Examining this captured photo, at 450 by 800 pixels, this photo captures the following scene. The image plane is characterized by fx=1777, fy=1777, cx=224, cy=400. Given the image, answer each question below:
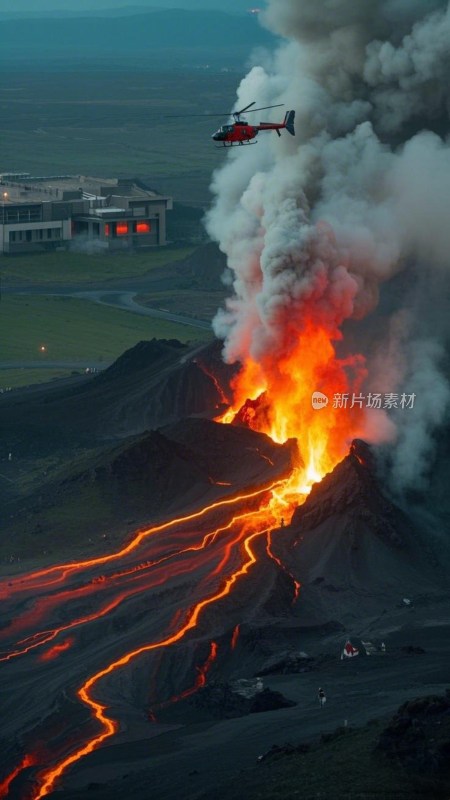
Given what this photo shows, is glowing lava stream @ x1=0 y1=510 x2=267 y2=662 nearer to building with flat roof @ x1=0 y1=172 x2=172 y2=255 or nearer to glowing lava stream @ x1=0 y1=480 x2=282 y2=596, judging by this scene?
glowing lava stream @ x1=0 y1=480 x2=282 y2=596

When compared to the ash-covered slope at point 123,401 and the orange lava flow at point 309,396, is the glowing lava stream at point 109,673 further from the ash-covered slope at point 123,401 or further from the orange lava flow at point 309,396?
the ash-covered slope at point 123,401

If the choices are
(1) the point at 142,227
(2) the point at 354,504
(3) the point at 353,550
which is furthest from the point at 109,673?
(1) the point at 142,227

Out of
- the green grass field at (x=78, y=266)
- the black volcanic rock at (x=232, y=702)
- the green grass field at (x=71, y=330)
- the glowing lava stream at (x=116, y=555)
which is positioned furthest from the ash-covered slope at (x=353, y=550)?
the green grass field at (x=78, y=266)

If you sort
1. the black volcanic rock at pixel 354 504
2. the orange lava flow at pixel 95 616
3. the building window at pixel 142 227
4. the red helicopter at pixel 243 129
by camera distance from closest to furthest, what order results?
the orange lava flow at pixel 95 616 < the black volcanic rock at pixel 354 504 < the red helicopter at pixel 243 129 < the building window at pixel 142 227

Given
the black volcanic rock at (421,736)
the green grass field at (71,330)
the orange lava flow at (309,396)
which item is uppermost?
the orange lava flow at (309,396)

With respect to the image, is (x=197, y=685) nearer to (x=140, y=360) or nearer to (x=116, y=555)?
(x=116, y=555)

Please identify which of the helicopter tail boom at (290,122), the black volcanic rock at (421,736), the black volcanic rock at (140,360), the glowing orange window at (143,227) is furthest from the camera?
the glowing orange window at (143,227)

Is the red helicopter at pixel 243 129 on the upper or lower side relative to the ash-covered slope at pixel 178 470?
upper
